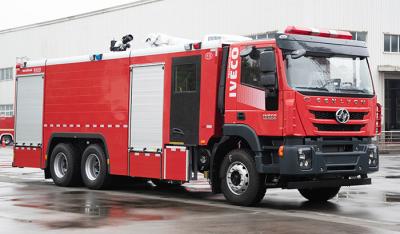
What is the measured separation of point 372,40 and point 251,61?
3706cm

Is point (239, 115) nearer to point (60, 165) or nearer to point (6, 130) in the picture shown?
point (60, 165)

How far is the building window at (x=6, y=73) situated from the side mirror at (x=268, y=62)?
2527 inches

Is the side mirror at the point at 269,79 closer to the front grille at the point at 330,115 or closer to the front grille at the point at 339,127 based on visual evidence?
the front grille at the point at 330,115

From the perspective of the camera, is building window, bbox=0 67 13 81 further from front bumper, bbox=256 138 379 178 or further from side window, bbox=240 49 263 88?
Answer: front bumper, bbox=256 138 379 178

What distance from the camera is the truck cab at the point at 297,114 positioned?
12633 millimetres

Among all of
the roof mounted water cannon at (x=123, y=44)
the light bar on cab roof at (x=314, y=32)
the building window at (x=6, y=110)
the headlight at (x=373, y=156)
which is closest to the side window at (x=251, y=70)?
the light bar on cab roof at (x=314, y=32)

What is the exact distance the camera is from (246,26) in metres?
49.4

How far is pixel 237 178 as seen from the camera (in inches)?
527

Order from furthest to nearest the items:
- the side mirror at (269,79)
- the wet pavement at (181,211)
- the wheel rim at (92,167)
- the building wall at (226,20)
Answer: the building wall at (226,20) < the wheel rim at (92,167) < the side mirror at (269,79) < the wet pavement at (181,211)

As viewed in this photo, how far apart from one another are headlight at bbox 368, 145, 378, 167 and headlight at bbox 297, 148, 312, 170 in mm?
1554

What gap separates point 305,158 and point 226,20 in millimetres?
38727

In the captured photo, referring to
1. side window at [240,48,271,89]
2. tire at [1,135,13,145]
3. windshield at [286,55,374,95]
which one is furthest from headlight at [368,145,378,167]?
tire at [1,135,13,145]

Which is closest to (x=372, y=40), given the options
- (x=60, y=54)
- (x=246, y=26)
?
(x=246, y=26)

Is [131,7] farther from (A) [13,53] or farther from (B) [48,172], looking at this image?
(B) [48,172]
